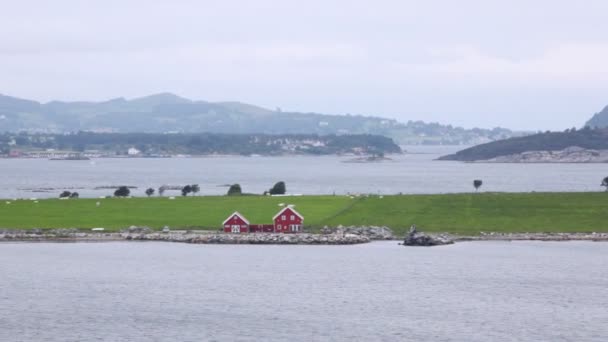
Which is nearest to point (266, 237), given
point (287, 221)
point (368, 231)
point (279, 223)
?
point (279, 223)

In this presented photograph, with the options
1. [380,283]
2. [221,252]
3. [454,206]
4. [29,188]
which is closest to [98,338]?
[380,283]

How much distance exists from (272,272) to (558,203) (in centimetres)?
3189

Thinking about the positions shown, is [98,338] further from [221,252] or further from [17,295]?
[221,252]

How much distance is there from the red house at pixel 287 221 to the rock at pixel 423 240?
6957 millimetres

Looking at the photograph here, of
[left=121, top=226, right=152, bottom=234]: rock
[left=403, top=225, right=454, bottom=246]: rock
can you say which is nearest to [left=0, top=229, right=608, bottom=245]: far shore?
[left=121, top=226, right=152, bottom=234]: rock

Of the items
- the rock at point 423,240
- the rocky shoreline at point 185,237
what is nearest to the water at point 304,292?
the rock at point 423,240

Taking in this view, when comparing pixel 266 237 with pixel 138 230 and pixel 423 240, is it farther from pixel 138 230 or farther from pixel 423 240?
pixel 423 240

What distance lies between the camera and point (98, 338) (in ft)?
132

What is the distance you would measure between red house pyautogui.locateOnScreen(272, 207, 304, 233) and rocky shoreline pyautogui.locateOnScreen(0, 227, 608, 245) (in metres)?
1.44

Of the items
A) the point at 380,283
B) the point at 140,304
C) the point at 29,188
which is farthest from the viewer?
the point at 29,188

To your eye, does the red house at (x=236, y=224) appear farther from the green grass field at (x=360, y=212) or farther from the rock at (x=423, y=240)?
the rock at (x=423, y=240)

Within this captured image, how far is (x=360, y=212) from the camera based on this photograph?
79.2 meters

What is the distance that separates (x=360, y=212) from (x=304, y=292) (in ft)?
→ 97.7

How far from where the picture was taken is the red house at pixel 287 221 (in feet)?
235
